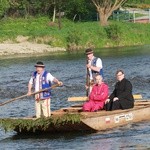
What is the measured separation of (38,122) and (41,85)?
0.97 metres

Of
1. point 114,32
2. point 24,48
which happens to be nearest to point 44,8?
point 114,32

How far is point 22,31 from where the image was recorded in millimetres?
62281

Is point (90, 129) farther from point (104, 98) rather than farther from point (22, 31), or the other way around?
point (22, 31)

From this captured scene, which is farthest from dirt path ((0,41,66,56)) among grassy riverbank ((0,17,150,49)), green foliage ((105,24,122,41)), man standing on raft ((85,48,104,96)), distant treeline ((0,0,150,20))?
man standing on raft ((85,48,104,96))

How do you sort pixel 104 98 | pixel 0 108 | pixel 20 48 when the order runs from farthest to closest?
pixel 20 48
pixel 0 108
pixel 104 98

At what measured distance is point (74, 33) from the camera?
2409 inches

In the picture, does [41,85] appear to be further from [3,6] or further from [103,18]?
[103,18]

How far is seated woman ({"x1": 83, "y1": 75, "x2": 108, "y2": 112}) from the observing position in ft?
61.4

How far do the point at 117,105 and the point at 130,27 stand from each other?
5102 centimetres

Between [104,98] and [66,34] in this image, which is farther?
[66,34]

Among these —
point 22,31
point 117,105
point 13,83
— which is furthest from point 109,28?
point 117,105

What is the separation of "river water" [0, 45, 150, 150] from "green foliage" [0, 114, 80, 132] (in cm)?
31

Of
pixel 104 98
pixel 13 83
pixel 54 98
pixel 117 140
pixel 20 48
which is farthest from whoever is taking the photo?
pixel 20 48

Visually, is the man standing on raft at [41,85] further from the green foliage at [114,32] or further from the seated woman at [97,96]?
the green foliage at [114,32]
